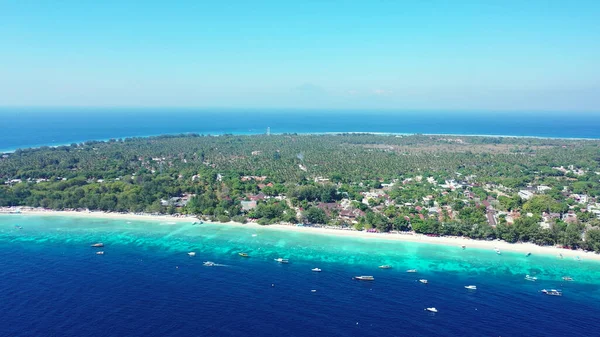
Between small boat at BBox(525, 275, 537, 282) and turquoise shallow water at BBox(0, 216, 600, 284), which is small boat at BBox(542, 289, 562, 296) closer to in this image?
small boat at BBox(525, 275, 537, 282)

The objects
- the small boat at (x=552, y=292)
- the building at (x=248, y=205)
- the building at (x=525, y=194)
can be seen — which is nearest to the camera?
the small boat at (x=552, y=292)

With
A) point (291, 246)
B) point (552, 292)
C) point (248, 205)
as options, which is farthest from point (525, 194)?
point (248, 205)

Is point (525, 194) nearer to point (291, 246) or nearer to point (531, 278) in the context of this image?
point (531, 278)

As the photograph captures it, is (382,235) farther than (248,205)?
No

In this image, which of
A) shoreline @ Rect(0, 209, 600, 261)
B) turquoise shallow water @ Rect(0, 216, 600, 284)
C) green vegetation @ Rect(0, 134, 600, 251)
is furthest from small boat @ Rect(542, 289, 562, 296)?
green vegetation @ Rect(0, 134, 600, 251)

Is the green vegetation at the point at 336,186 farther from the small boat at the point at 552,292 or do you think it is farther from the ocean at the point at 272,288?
the small boat at the point at 552,292

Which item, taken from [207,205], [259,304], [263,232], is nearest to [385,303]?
[259,304]

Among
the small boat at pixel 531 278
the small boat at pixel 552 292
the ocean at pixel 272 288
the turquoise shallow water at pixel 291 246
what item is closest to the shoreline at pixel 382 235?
the turquoise shallow water at pixel 291 246
